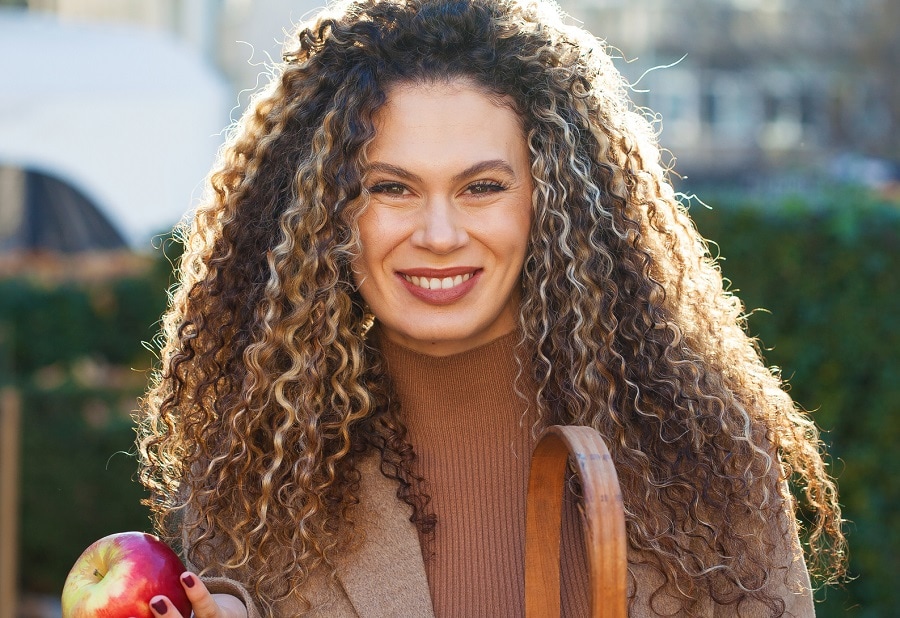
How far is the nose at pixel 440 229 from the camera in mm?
2239

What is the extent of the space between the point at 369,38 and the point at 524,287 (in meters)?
0.63

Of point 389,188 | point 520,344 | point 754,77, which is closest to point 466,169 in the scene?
point 389,188

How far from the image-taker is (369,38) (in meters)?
2.37

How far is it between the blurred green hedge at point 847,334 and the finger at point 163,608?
298cm

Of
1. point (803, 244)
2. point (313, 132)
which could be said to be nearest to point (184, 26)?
point (803, 244)

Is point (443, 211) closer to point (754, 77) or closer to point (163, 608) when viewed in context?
point (163, 608)

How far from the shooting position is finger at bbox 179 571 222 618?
1.99 metres

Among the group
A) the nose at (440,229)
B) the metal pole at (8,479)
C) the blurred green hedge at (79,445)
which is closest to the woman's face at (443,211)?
the nose at (440,229)

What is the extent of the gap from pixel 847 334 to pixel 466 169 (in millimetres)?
2663

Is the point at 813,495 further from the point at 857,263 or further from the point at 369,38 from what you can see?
the point at 857,263

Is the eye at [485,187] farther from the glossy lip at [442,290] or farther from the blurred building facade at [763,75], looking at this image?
the blurred building facade at [763,75]

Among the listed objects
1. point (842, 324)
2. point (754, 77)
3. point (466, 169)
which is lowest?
point (842, 324)

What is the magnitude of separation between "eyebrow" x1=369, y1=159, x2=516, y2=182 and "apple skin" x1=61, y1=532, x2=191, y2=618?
86cm

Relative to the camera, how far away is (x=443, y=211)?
226cm
